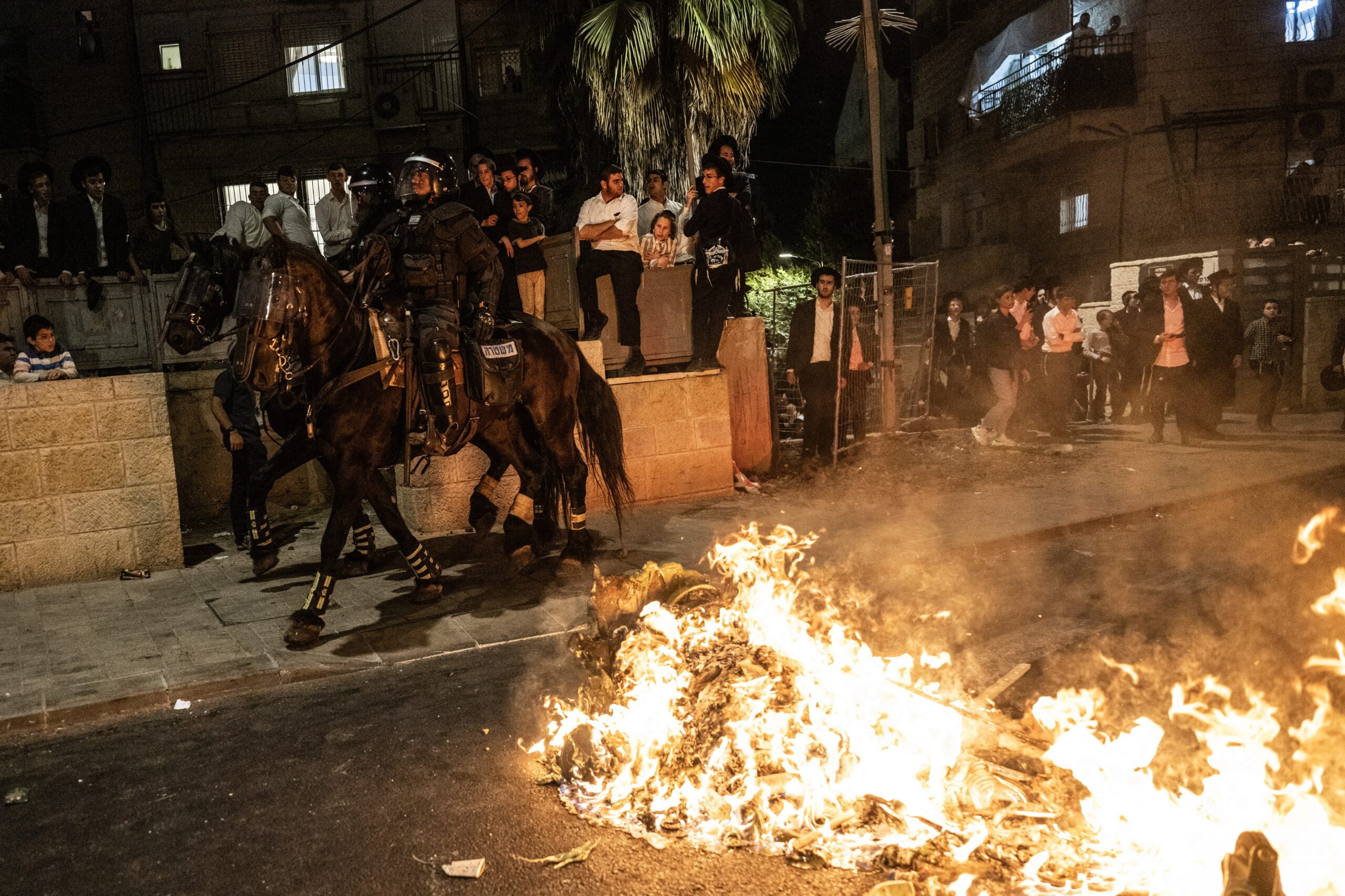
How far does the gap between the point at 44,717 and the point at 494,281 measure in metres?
4.19

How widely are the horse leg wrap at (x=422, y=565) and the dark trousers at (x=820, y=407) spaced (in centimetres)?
601

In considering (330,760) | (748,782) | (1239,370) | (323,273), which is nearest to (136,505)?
(323,273)

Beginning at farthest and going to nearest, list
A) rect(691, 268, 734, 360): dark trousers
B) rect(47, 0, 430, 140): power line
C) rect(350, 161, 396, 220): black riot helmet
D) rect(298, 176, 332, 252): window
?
rect(298, 176, 332, 252): window < rect(47, 0, 430, 140): power line < rect(691, 268, 734, 360): dark trousers < rect(350, 161, 396, 220): black riot helmet

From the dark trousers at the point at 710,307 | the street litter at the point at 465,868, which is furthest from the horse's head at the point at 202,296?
the dark trousers at the point at 710,307

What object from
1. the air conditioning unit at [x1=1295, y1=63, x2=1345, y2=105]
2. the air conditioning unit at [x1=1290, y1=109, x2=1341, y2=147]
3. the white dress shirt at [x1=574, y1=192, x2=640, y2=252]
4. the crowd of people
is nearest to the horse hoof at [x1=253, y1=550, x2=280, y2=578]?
the white dress shirt at [x1=574, y1=192, x2=640, y2=252]

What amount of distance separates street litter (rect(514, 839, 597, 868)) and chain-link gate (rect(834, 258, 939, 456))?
847 cm

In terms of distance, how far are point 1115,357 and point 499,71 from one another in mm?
17070

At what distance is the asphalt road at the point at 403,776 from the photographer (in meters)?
3.55

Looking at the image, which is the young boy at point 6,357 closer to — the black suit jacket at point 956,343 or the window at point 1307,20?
the black suit jacket at point 956,343

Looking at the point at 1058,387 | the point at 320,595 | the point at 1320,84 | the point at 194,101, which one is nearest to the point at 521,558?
the point at 320,595

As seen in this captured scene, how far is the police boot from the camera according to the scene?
23.2 feet

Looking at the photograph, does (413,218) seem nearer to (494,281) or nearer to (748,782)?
(494,281)

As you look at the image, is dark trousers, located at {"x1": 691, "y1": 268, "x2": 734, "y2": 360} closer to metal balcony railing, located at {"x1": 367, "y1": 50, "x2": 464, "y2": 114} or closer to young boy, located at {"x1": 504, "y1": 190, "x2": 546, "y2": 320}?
young boy, located at {"x1": 504, "y1": 190, "x2": 546, "y2": 320}

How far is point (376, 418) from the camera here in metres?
6.82
